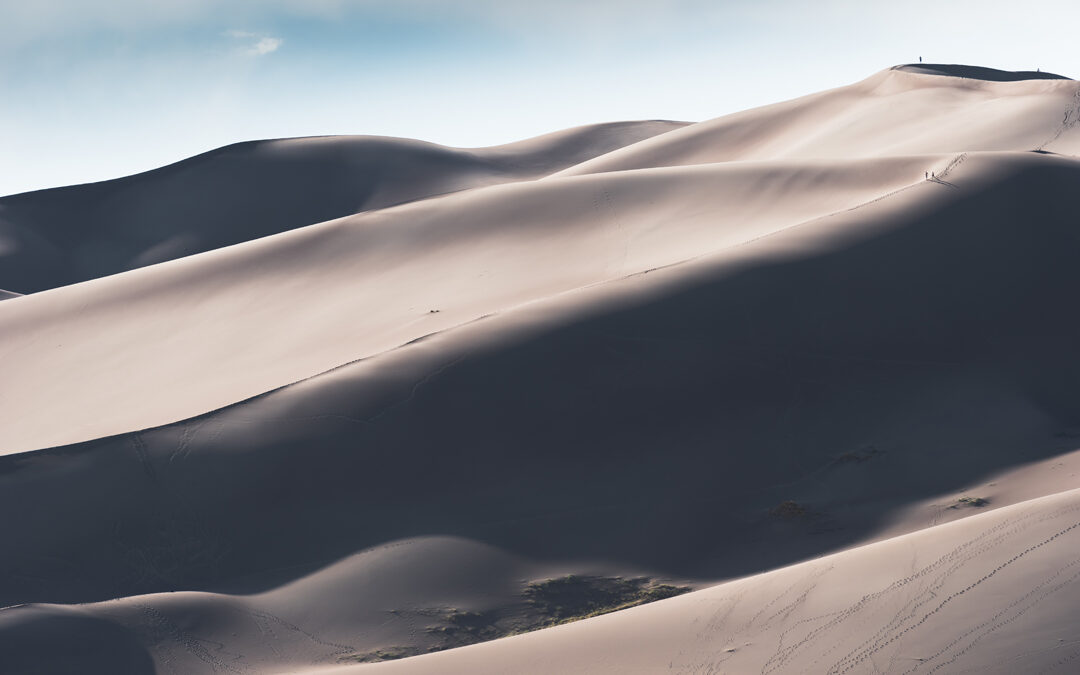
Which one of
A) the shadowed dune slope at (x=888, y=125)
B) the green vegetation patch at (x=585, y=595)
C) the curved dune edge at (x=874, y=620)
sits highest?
the shadowed dune slope at (x=888, y=125)

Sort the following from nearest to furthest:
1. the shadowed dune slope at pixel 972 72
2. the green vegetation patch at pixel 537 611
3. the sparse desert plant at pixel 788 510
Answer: the green vegetation patch at pixel 537 611 < the sparse desert plant at pixel 788 510 < the shadowed dune slope at pixel 972 72

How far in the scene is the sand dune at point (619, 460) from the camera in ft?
26.5

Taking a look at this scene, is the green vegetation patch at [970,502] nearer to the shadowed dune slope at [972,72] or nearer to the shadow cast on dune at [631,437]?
the shadow cast on dune at [631,437]

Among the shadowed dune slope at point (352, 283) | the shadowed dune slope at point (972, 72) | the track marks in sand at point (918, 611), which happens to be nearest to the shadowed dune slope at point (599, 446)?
the shadowed dune slope at point (352, 283)

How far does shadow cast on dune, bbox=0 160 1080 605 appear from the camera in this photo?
11289mm

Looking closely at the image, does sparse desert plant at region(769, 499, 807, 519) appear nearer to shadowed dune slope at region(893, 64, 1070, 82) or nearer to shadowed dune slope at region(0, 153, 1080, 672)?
shadowed dune slope at region(0, 153, 1080, 672)

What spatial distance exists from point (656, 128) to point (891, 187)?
36459 millimetres

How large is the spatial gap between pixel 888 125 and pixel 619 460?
21.3 metres

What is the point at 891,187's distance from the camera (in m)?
17.7

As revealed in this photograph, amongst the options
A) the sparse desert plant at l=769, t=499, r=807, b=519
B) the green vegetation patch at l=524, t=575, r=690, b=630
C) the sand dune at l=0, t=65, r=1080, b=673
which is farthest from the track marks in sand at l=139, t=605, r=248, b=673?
Result: the sparse desert plant at l=769, t=499, r=807, b=519

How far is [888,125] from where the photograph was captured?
98.5 ft

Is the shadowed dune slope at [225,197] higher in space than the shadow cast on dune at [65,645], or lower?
higher

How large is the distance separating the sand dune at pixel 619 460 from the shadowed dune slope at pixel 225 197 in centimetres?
2364

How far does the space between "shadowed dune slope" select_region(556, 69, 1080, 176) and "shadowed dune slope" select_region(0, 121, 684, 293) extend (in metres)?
11.1
